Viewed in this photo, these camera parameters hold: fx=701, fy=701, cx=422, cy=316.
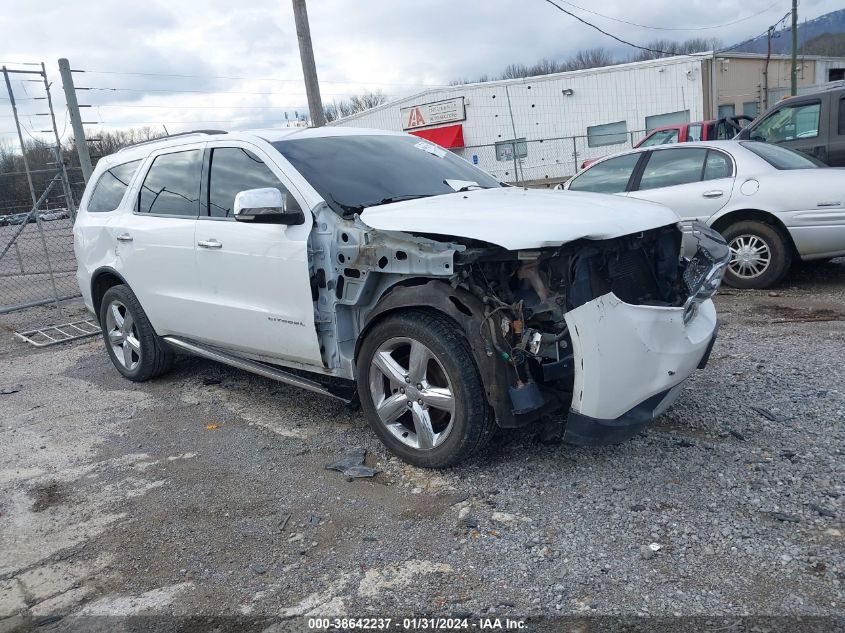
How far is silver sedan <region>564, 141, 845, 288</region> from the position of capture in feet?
22.3

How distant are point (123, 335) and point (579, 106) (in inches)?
973

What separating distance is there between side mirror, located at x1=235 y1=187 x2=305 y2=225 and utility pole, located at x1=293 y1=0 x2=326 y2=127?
23.6ft

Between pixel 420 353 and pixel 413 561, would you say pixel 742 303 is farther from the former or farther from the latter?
pixel 413 561

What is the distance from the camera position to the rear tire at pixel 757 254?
7.05 m

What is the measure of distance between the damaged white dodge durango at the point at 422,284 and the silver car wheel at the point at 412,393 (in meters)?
0.01

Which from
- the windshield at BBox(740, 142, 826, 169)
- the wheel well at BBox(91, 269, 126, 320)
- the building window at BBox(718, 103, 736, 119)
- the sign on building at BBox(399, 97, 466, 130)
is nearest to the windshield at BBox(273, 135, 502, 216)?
the wheel well at BBox(91, 269, 126, 320)

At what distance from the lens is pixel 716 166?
7.43 m

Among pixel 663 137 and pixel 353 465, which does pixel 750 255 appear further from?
pixel 663 137

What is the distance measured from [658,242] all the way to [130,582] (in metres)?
3.17

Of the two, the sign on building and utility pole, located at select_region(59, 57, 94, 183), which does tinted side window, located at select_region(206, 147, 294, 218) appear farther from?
the sign on building

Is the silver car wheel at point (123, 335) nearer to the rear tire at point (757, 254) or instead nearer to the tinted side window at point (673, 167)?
the tinted side window at point (673, 167)

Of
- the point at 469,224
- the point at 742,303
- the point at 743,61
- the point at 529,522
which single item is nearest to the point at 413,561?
the point at 529,522

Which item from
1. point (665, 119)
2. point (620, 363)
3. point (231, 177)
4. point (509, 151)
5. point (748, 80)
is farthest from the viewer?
point (509, 151)

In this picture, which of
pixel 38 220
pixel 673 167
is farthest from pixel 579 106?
pixel 38 220
